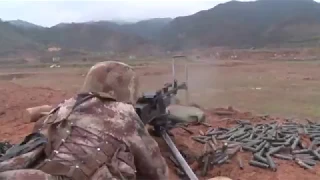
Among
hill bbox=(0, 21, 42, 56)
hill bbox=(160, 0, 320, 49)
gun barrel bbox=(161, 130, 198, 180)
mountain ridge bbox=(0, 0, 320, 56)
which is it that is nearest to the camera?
gun barrel bbox=(161, 130, 198, 180)

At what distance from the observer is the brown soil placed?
23.7 feet

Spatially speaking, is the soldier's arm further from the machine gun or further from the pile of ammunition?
the pile of ammunition

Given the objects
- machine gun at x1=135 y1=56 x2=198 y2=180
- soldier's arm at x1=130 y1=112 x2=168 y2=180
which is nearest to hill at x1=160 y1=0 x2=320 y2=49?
machine gun at x1=135 y1=56 x2=198 y2=180

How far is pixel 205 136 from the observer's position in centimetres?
905

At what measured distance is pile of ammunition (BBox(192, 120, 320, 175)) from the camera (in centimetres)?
757

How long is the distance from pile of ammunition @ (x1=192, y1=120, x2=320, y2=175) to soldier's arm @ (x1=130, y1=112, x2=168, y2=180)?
123 inches

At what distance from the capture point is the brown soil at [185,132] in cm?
724

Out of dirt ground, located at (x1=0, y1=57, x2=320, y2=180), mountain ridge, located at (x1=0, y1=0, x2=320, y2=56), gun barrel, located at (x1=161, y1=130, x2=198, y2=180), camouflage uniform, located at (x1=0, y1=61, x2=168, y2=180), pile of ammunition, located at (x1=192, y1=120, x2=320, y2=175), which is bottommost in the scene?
mountain ridge, located at (x1=0, y1=0, x2=320, y2=56)

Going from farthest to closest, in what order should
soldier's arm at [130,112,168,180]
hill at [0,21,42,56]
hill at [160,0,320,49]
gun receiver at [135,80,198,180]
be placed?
hill at [160,0,320,49] → hill at [0,21,42,56] → gun receiver at [135,80,198,180] → soldier's arm at [130,112,168,180]

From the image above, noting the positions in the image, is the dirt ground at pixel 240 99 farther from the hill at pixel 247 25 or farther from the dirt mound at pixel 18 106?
the hill at pixel 247 25

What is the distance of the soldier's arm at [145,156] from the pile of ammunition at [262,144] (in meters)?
3.12

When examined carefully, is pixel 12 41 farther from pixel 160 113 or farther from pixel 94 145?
pixel 94 145

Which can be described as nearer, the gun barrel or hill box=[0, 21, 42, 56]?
the gun barrel

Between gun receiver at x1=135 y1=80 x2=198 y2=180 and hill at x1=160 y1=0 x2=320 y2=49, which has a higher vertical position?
gun receiver at x1=135 y1=80 x2=198 y2=180
